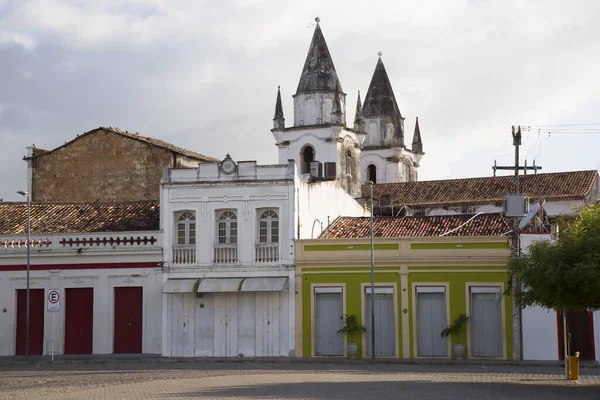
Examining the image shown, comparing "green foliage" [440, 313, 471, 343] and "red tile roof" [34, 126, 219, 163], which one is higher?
"red tile roof" [34, 126, 219, 163]

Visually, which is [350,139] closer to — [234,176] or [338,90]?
[338,90]

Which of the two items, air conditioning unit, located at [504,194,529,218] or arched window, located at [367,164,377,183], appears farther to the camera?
arched window, located at [367,164,377,183]

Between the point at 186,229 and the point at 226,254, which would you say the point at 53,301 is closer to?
the point at 186,229

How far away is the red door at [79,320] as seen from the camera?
38031 millimetres

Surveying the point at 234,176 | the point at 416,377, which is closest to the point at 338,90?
the point at 234,176

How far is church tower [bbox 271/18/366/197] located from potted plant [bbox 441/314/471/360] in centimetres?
2138

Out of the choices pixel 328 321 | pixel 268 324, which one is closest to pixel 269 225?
pixel 268 324

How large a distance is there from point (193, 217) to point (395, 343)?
8918mm

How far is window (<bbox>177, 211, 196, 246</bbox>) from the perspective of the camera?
126 ft

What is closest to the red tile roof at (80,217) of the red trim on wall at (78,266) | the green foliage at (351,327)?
the red trim on wall at (78,266)

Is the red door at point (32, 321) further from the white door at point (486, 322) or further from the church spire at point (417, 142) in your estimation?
the church spire at point (417, 142)

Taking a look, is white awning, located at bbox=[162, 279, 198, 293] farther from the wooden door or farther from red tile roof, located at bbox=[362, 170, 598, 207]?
red tile roof, located at bbox=[362, 170, 598, 207]

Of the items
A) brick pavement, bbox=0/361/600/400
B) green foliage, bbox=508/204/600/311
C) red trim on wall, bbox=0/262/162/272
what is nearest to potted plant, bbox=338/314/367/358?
brick pavement, bbox=0/361/600/400

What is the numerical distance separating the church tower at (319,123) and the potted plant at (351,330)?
20.3 metres
